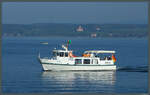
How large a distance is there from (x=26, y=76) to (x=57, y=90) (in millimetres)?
7752

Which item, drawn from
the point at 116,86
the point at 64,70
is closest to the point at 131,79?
the point at 116,86

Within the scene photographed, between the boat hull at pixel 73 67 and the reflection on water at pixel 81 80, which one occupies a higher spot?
the boat hull at pixel 73 67

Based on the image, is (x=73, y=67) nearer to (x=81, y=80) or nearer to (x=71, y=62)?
(x=71, y=62)

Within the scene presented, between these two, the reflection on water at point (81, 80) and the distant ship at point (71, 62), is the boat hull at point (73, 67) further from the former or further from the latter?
the reflection on water at point (81, 80)

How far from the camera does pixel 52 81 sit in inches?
1267

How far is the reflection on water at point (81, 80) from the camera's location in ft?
94.8

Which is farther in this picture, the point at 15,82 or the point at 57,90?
the point at 15,82

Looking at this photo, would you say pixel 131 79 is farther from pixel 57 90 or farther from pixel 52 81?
pixel 57 90

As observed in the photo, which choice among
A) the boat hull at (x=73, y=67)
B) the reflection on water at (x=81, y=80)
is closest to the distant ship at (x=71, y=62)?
the boat hull at (x=73, y=67)

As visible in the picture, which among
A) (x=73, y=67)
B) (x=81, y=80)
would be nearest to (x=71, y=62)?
(x=73, y=67)

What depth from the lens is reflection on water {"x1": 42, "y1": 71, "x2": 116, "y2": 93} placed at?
2889 cm

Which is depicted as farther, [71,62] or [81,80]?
[71,62]

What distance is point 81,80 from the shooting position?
32.9 m

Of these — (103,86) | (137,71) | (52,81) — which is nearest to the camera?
(103,86)
